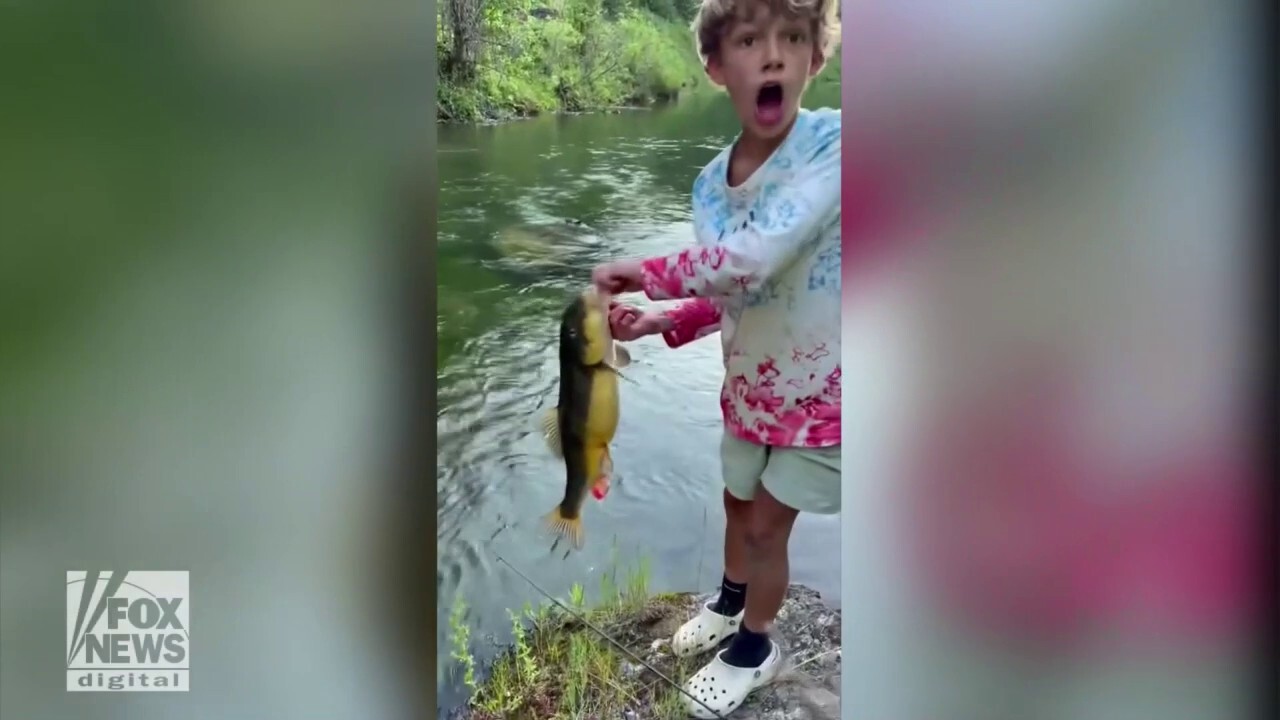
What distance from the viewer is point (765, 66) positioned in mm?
1956

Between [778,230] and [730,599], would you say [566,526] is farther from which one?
[778,230]

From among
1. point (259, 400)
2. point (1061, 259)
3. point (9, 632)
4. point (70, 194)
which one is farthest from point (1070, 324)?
point (9, 632)

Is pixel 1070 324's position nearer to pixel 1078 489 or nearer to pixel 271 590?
pixel 1078 489

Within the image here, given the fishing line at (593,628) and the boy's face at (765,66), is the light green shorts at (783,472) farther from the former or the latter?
the boy's face at (765,66)

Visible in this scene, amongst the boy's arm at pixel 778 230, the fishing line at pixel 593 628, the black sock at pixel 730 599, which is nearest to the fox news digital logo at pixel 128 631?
the fishing line at pixel 593 628

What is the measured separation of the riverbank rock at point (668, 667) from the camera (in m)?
1.98

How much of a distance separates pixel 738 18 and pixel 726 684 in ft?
4.43

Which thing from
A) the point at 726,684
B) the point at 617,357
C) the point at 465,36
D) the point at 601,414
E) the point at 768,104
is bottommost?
the point at 726,684

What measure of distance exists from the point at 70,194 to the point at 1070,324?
2.12 m

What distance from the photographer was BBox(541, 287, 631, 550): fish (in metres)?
1.99

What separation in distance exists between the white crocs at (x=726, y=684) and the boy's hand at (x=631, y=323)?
67 centimetres

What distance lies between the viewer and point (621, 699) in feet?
6.55

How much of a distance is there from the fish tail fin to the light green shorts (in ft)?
1.03

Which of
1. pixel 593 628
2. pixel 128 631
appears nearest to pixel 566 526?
pixel 593 628
